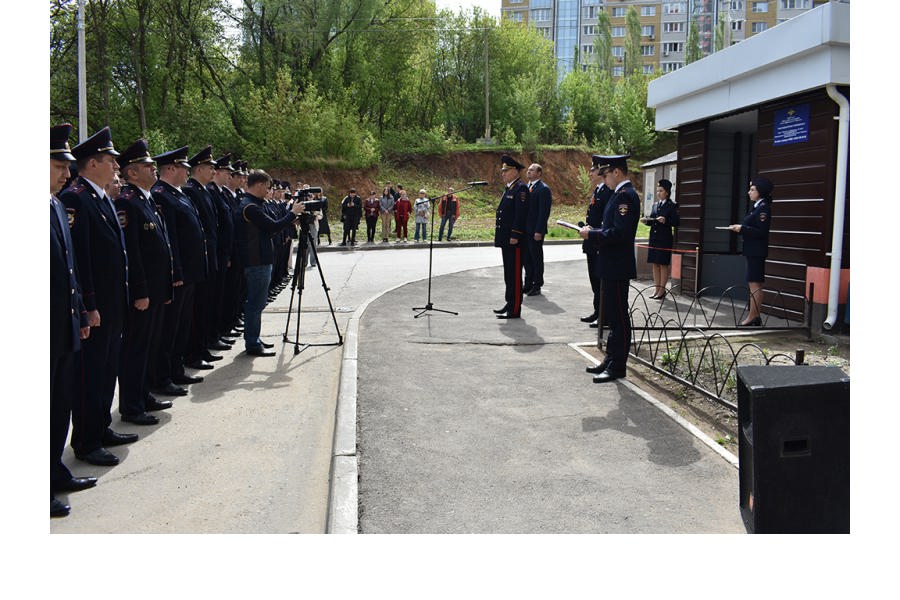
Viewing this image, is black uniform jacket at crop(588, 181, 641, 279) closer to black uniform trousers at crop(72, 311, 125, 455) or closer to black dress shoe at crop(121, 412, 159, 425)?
black dress shoe at crop(121, 412, 159, 425)

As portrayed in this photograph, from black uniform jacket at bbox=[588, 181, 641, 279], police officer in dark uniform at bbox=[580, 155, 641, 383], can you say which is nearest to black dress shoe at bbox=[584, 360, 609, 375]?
police officer in dark uniform at bbox=[580, 155, 641, 383]

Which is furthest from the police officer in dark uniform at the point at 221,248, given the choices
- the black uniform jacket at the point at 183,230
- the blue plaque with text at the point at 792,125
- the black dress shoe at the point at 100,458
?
the blue plaque with text at the point at 792,125

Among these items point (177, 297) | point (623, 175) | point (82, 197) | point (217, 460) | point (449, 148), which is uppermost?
point (449, 148)

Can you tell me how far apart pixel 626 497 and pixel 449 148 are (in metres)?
45.4

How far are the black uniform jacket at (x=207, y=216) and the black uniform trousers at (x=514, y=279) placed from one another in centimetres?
404

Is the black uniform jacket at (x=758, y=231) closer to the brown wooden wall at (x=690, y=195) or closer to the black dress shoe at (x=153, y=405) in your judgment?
the brown wooden wall at (x=690, y=195)

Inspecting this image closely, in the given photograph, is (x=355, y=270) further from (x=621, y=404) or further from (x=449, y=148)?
(x=449, y=148)

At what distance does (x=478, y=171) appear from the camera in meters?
48.0

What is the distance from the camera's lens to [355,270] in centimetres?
1764

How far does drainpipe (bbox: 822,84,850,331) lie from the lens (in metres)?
9.28

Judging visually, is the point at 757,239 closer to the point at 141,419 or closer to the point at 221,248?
the point at 221,248

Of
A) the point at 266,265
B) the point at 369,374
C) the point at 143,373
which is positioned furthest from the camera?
the point at 266,265

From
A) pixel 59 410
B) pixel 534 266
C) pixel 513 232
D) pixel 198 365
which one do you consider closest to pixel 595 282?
pixel 513 232

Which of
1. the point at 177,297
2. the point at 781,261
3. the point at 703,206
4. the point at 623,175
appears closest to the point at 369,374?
the point at 177,297
